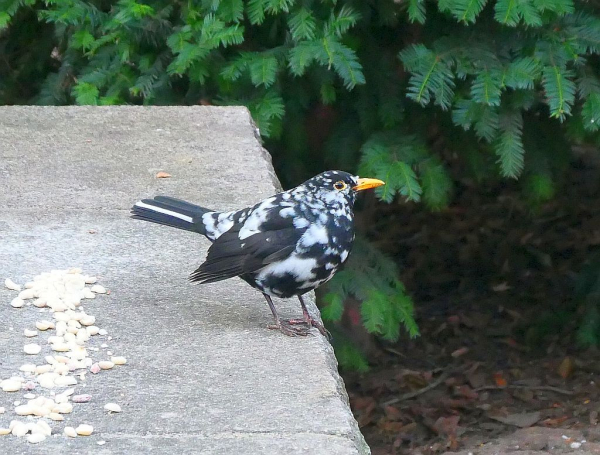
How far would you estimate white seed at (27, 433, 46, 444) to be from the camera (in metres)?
2.39

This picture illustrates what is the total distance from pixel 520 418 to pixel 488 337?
109cm

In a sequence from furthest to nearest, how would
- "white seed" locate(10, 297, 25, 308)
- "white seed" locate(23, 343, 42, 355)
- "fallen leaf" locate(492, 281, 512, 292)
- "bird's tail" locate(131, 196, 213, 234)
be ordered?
"fallen leaf" locate(492, 281, 512, 292) < "bird's tail" locate(131, 196, 213, 234) < "white seed" locate(10, 297, 25, 308) < "white seed" locate(23, 343, 42, 355)

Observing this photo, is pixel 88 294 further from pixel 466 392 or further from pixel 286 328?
pixel 466 392

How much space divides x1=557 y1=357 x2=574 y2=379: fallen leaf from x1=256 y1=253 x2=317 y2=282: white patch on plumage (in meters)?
3.39

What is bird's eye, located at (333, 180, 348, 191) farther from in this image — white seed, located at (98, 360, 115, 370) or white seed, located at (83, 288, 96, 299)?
white seed, located at (98, 360, 115, 370)

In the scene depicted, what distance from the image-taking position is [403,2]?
459 centimetres

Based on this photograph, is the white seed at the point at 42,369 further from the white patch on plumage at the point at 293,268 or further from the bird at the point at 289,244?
the white patch on plumage at the point at 293,268

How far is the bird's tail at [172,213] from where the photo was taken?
3.53 meters

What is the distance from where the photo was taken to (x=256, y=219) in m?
3.35

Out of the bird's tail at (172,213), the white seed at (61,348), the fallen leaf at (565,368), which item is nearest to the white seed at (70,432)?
the white seed at (61,348)

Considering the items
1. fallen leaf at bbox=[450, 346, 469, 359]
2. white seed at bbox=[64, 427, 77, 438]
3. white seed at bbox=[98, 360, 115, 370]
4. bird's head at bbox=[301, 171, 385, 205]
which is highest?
bird's head at bbox=[301, 171, 385, 205]

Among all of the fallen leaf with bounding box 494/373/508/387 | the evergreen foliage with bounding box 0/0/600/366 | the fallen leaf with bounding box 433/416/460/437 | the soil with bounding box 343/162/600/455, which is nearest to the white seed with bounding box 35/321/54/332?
the evergreen foliage with bounding box 0/0/600/366

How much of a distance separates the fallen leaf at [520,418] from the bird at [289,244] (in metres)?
2.65

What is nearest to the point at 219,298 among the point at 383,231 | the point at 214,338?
the point at 214,338
